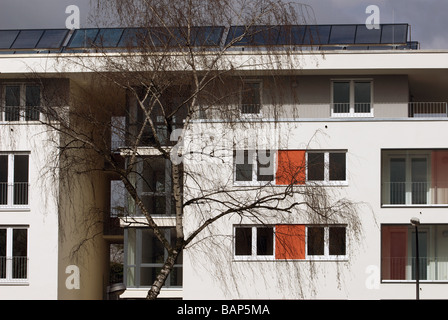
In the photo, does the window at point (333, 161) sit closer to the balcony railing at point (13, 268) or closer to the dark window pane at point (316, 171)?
the dark window pane at point (316, 171)

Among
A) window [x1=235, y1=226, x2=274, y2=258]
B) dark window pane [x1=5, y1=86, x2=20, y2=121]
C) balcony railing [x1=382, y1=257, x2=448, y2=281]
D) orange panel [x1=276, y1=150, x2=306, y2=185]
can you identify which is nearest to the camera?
orange panel [x1=276, y1=150, x2=306, y2=185]

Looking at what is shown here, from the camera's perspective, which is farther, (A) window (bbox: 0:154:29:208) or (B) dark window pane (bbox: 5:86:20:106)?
(B) dark window pane (bbox: 5:86:20:106)

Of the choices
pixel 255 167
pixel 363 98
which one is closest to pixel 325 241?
pixel 255 167

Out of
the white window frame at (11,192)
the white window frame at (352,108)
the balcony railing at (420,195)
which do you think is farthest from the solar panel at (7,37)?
the balcony railing at (420,195)

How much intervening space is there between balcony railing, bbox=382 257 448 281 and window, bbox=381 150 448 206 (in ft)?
5.25

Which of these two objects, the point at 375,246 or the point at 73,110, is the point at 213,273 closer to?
the point at 375,246

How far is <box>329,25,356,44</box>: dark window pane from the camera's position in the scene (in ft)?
87.7

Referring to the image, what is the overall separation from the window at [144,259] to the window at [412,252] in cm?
613

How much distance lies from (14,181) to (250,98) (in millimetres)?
8926

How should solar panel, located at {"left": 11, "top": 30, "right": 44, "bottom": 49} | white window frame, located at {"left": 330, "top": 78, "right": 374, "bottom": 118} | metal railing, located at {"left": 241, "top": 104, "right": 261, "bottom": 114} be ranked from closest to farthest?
metal railing, located at {"left": 241, "top": 104, "right": 261, "bottom": 114}, white window frame, located at {"left": 330, "top": 78, "right": 374, "bottom": 118}, solar panel, located at {"left": 11, "top": 30, "right": 44, "bottom": 49}

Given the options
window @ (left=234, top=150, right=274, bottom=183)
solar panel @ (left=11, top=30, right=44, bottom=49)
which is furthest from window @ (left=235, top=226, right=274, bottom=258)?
solar panel @ (left=11, top=30, right=44, bottom=49)

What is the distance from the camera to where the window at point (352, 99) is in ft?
85.6

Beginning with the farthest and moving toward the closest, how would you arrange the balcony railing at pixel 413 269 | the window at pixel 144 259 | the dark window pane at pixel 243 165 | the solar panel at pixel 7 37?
the solar panel at pixel 7 37 → the window at pixel 144 259 → the balcony railing at pixel 413 269 → the dark window pane at pixel 243 165

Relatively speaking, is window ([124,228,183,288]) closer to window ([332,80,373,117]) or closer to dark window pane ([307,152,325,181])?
dark window pane ([307,152,325,181])
